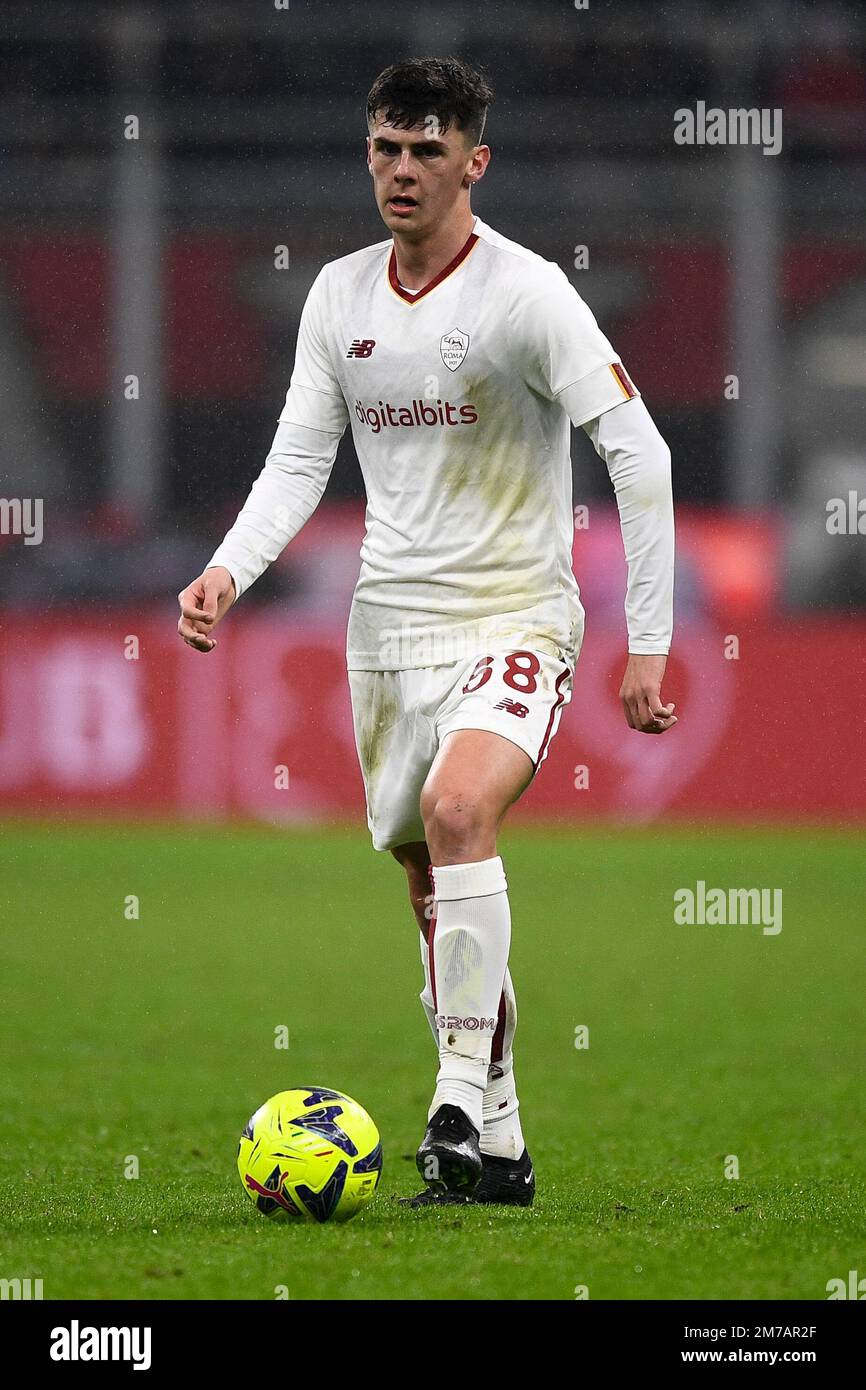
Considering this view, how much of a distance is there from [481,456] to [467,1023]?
3.58 ft

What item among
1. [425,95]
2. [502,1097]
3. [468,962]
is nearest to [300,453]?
[425,95]

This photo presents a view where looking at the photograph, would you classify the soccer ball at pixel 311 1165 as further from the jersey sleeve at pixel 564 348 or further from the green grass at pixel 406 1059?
the jersey sleeve at pixel 564 348

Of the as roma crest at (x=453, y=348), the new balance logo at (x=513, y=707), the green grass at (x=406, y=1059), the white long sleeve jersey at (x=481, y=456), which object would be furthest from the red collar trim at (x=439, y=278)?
the green grass at (x=406, y=1059)

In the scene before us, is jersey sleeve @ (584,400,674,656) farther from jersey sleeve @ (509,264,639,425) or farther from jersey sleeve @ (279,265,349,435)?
jersey sleeve @ (279,265,349,435)

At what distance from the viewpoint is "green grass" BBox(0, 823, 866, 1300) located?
11.2 ft

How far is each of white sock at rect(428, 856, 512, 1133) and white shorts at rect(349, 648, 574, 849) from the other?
264 millimetres

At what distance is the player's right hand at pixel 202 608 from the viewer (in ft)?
12.7

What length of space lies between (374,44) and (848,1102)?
1282 centimetres

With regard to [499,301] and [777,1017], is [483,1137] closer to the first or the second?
[499,301]

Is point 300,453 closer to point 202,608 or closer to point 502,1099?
point 202,608

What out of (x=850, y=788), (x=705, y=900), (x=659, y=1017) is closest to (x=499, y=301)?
(x=659, y=1017)

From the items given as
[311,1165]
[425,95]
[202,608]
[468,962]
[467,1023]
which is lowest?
[311,1165]

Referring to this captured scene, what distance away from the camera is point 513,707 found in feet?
12.5

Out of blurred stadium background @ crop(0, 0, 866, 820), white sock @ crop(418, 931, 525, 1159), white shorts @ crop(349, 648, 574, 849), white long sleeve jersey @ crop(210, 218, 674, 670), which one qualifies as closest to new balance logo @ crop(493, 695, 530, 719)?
white shorts @ crop(349, 648, 574, 849)
